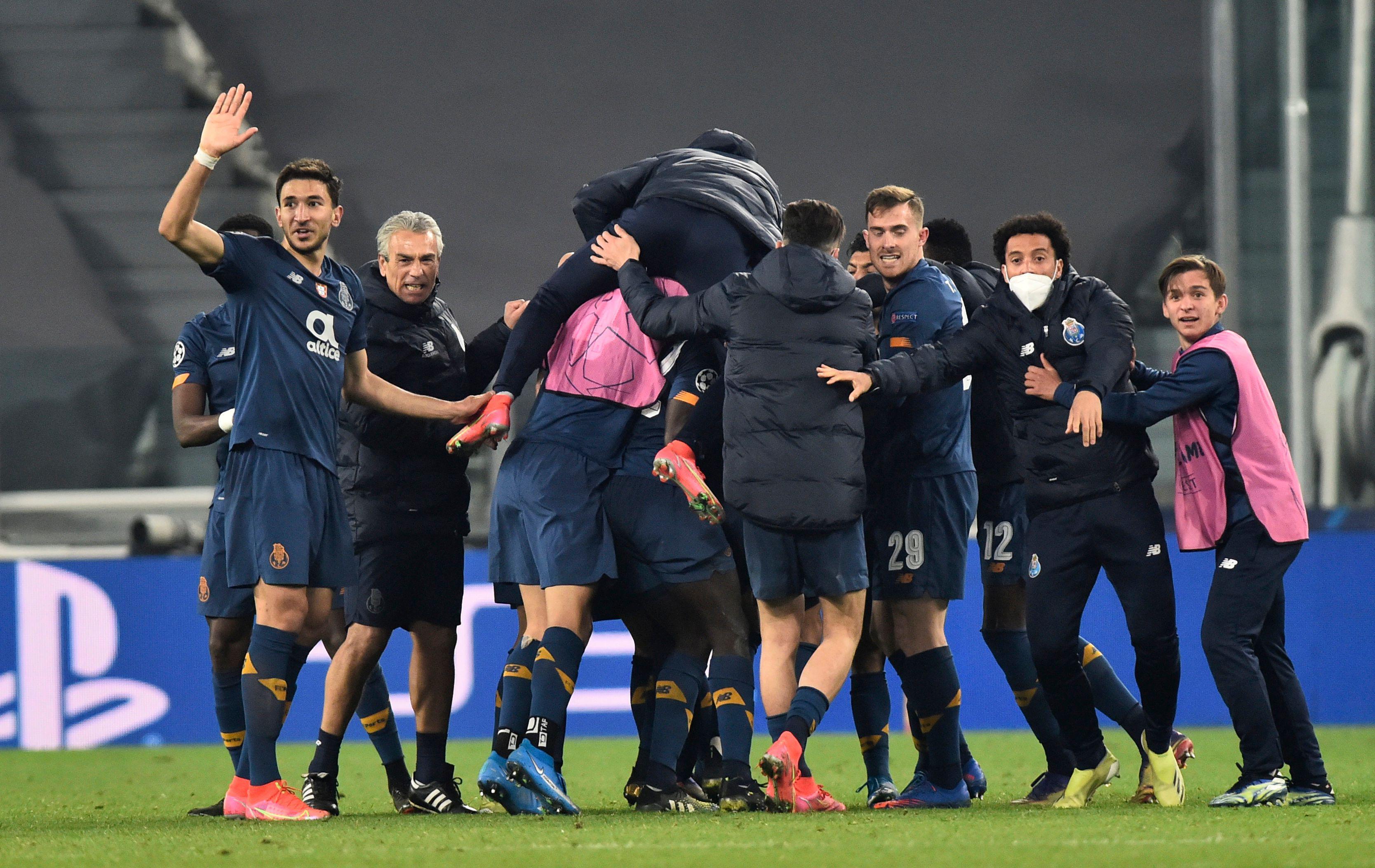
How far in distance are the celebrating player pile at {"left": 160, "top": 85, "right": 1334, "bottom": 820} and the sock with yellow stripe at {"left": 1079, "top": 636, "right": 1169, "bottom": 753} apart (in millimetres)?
15

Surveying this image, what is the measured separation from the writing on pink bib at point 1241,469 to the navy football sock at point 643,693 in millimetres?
1703

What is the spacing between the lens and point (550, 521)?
4.64 metres

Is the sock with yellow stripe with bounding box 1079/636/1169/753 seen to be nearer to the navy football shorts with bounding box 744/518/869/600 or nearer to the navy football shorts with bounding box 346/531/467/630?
the navy football shorts with bounding box 744/518/869/600

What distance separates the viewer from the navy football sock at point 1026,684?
509cm

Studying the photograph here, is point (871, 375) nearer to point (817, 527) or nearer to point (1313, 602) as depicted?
point (817, 527)

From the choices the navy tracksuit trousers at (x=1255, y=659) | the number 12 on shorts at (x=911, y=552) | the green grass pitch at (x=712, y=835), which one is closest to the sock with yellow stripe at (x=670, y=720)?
the green grass pitch at (x=712, y=835)

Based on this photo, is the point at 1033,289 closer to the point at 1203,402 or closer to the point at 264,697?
the point at 1203,402

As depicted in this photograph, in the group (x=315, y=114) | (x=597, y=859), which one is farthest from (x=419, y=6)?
(x=597, y=859)

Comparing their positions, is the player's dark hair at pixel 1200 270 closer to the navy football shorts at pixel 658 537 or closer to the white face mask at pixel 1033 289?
the white face mask at pixel 1033 289

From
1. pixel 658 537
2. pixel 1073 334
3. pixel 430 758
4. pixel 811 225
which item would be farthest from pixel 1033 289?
pixel 430 758

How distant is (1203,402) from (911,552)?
962 millimetres

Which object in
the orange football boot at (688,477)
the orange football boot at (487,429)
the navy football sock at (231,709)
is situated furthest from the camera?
the navy football sock at (231,709)

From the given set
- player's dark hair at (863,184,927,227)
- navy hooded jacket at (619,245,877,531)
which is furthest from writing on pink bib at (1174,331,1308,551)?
navy hooded jacket at (619,245,877,531)

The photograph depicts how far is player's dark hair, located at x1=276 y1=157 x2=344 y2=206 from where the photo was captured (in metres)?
4.53
